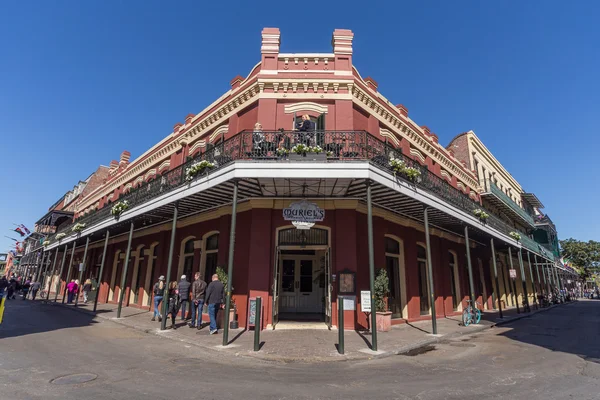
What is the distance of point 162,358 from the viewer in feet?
20.9

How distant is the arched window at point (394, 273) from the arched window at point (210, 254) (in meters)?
6.84

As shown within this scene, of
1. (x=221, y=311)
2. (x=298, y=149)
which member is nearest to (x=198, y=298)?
(x=221, y=311)

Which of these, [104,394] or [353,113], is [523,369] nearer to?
[104,394]

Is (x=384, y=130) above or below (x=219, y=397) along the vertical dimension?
above

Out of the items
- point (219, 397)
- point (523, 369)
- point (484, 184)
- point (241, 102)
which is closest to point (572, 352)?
point (523, 369)

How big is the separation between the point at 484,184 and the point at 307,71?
1772cm

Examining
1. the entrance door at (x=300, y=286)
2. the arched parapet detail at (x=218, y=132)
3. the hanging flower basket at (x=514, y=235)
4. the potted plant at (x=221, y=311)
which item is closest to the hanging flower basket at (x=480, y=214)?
the hanging flower basket at (x=514, y=235)

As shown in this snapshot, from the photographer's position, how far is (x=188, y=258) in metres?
14.1

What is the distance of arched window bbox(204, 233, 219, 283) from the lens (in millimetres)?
12500

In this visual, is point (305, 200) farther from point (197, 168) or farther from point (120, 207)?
point (120, 207)

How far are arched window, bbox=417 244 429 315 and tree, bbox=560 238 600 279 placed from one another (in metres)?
58.5

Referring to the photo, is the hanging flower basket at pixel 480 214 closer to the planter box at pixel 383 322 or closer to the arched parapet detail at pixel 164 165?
the planter box at pixel 383 322

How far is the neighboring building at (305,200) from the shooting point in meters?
9.23

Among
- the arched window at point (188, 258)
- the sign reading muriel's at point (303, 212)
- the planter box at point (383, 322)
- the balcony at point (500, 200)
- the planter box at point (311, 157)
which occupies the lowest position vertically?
the planter box at point (383, 322)
